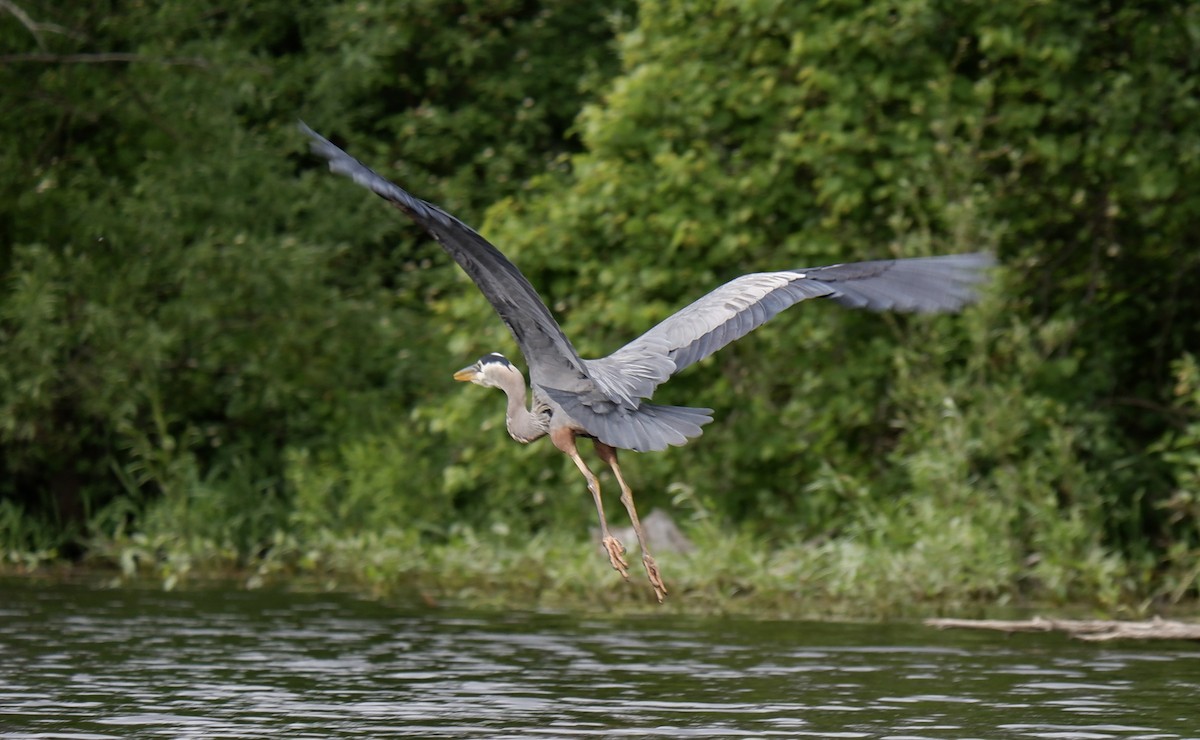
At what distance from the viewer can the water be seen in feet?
20.3

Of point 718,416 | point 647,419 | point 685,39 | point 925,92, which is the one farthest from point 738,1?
point 647,419

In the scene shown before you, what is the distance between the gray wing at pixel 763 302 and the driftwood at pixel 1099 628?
1772 mm

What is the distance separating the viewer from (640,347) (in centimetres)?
715

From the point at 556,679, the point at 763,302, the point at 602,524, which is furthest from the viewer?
the point at 556,679

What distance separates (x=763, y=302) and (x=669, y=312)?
4463 millimetres

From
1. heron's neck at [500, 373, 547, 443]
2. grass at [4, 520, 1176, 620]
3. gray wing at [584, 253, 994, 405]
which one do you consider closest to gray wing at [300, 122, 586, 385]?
gray wing at [584, 253, 994, 405]

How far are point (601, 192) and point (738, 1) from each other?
1.54m

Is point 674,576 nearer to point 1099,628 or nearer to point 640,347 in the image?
point 1099,628

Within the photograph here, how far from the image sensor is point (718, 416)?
1179 cm

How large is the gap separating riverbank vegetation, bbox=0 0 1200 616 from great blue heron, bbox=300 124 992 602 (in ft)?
9.50

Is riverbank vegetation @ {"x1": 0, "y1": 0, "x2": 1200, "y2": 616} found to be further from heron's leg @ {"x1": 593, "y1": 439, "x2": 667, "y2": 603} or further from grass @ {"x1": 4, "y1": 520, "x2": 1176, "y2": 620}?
heron's leg @ {"x1": 593, "y1": 439, "x2": 667, "y2": 603}

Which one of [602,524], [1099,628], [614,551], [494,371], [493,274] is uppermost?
Result: [493,274]

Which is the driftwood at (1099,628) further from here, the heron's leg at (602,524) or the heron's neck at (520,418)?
the heron's neck at (520,418)

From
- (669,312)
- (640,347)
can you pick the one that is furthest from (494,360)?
(669,312)
